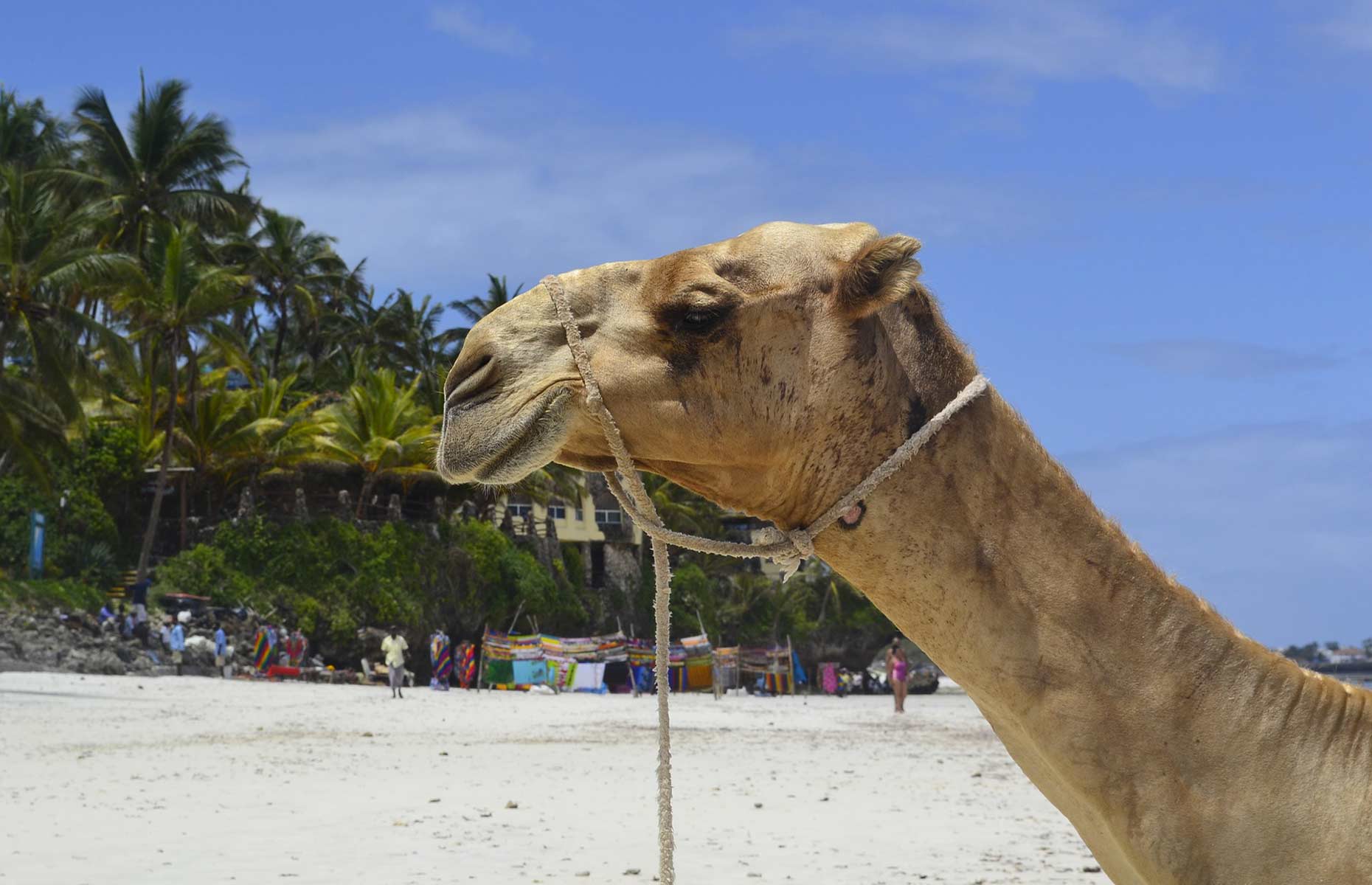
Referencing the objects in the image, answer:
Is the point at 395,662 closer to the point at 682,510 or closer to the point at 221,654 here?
the point at 221,654

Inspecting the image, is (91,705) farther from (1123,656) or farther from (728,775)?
(1123,656)

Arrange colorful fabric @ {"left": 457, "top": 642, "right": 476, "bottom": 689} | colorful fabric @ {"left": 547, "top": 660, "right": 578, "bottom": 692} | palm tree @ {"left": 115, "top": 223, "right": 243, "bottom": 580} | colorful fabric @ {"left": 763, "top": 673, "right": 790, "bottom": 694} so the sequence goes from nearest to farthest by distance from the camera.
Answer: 1. palm tree @ {"left": 115, "top": 223, "right": 243, "bottom": 580}
2. colorful fabric @ {"left": 457, "top": 642, "right": 476, "bottom": 689}
3. colorful fabric @ {"left": 547, "top": 660, "right": 578, "bottom": 692}
4. colorful fabric @ {"left": 763, "top": 673, "right": 790, "bottom": 694}

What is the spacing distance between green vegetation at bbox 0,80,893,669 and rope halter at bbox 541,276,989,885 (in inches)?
1209

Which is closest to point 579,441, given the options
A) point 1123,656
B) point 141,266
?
point 1123,656

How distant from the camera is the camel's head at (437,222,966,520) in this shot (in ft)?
7.96

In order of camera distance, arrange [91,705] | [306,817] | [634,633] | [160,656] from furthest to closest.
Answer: [634,633] → [160,656] → [91,705] → [306,817]

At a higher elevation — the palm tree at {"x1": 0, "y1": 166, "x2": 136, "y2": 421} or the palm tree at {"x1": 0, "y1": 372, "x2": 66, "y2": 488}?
the palm tree at {"x1": 0, "y1": 166, "x2": 136, "y2": 421}

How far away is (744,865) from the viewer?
27.7ft

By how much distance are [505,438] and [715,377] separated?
0.41 metres

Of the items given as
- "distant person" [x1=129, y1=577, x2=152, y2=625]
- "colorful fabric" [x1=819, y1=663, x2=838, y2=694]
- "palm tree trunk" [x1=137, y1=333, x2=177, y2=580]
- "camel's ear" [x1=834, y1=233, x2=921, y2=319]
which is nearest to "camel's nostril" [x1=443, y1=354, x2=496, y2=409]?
"camel's ear" [x1=834, y1=233, x2=921, y2=319]

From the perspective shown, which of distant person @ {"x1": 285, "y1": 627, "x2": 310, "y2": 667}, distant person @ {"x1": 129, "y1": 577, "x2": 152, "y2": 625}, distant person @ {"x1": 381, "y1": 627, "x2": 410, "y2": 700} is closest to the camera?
distant person @ {"x1": 381, "y1": 627, "x2": 410, "y2": 700}

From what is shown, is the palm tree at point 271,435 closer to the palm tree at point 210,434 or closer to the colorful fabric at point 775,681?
the palm tree at point 210,434

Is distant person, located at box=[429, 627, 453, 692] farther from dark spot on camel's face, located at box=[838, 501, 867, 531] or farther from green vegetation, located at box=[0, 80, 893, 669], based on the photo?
dark spot on camel's face, located at box=[838, 501, 867, 531]

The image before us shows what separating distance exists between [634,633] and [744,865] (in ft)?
156
